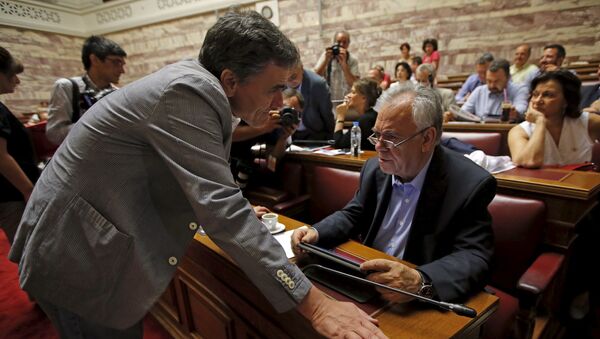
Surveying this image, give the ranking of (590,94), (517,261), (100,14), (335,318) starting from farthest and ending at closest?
1. (100,14)
2. (590,94)
3. (517,261)
4. (335,318)

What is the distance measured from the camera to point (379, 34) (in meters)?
6.79

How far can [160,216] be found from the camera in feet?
2.86

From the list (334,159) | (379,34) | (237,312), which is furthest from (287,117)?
(379,34)

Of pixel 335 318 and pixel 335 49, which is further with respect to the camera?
pixel 335 49

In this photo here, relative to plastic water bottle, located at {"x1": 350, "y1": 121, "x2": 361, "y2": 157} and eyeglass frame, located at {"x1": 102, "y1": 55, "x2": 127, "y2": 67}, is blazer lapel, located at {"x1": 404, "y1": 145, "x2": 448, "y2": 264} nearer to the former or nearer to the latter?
plastic water bottle, located at {"x1": 350, "y1": 121, "x2": 361, "y2": 157}

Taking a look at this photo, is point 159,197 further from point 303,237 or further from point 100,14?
point 100,14

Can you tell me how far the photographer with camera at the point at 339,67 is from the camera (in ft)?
13.5

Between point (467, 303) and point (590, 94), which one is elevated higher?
point (590, 94)

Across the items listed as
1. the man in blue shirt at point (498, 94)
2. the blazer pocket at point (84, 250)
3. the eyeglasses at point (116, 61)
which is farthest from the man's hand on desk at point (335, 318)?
the man in blue shirt at point (498, 94)

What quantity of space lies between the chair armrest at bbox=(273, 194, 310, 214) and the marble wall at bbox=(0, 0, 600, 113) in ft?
18.3

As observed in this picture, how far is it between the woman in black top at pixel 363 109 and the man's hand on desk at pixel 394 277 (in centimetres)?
165

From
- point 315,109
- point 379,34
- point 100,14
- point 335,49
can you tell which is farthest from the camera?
point 100,14

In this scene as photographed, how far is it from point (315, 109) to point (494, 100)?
2357 millimetres

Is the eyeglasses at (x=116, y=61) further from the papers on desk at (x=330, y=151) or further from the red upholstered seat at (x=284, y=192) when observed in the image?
the papers on desk at (x=330, y=151)
